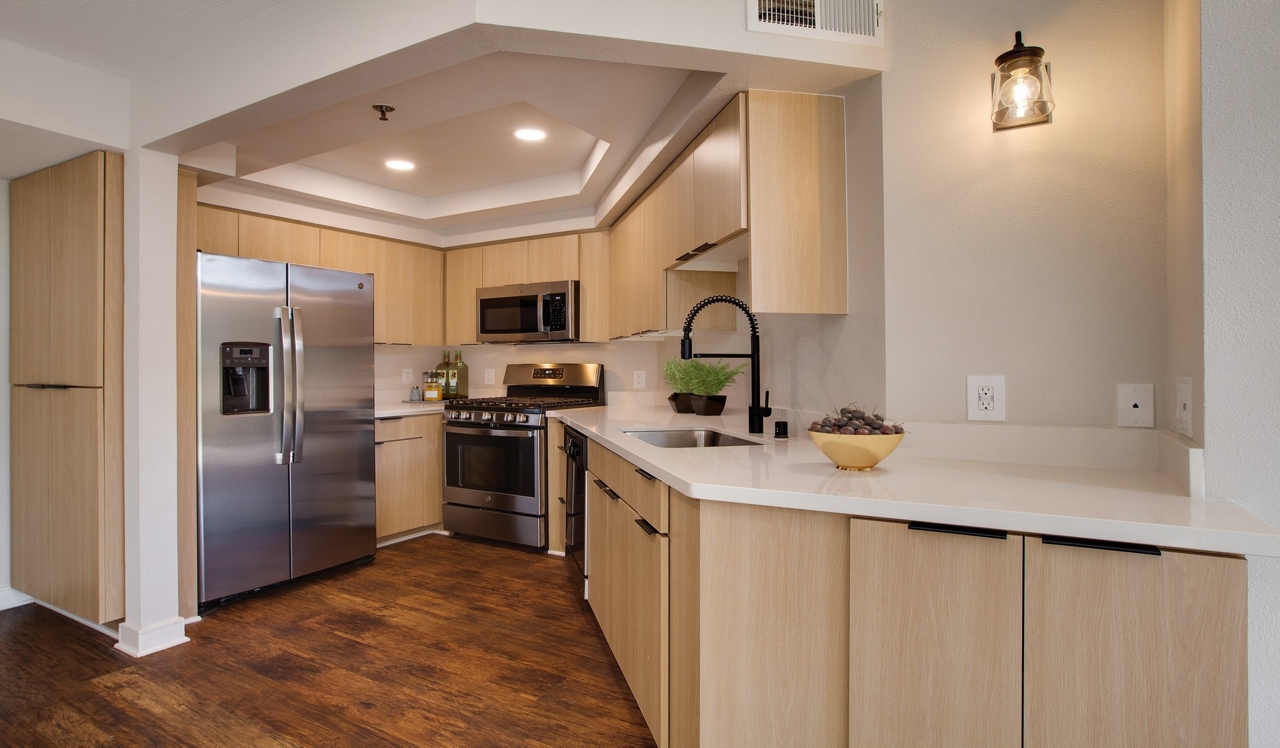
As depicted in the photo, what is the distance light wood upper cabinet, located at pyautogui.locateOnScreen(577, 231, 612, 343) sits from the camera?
4020mm

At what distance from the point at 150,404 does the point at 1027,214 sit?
3.17m

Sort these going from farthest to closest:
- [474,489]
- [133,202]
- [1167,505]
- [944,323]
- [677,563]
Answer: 1. [474,489]
2. [133,202]
3. [944,323]
4. [677,563]
5. [1167,505]

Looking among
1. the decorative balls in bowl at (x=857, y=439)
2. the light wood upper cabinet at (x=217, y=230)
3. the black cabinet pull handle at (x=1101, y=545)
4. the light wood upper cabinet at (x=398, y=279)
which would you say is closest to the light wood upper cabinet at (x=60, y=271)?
the light wood upper cabinet at (x=217, y=230)

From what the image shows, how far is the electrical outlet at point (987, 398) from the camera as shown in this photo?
5.57 feet

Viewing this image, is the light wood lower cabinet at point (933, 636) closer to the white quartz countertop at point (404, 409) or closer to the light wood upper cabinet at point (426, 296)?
the white quartz countertop at point (404, 409)

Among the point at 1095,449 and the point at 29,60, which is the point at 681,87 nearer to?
the point at 1095,449

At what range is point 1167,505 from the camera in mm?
1140

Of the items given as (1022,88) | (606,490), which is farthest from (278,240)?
(1022,88)

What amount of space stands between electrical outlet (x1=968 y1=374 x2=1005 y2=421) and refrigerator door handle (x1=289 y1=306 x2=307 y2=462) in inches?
114

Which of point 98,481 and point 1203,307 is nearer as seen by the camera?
point 1203,307

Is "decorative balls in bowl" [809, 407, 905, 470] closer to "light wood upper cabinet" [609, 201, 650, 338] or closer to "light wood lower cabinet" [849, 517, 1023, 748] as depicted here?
"light wood lower cabinet" [849, 517, 1023, 748]

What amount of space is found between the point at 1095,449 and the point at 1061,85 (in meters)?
0.95

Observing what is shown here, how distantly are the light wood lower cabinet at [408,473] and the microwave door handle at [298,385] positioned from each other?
23.8 inches

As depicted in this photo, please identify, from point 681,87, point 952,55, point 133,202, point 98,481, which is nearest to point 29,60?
point 133,202
